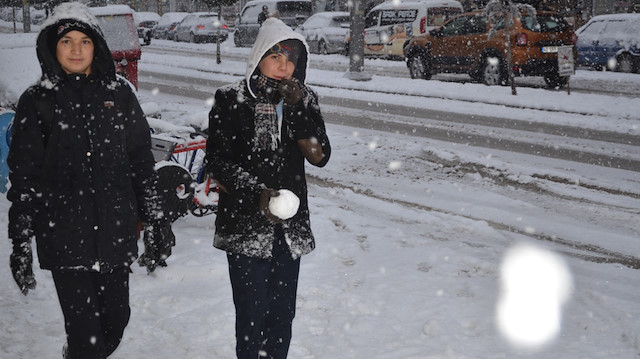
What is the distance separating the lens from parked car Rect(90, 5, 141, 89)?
37.0 ft

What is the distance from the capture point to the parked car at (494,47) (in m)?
16.5

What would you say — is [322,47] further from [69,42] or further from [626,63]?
[69,42]

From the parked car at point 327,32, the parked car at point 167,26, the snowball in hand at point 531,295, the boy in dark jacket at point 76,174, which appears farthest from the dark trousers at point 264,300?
the parked car at point 167,26

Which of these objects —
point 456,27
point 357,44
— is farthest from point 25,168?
point 456,27

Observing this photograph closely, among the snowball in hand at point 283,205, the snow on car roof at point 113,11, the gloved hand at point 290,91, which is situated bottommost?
the snowball in hand at point 283,205

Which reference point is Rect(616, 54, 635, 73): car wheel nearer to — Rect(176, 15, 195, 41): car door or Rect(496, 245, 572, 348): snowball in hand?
Rect(496, 245, 572, 348): snowball in hand

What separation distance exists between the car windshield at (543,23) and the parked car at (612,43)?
13.8 ft

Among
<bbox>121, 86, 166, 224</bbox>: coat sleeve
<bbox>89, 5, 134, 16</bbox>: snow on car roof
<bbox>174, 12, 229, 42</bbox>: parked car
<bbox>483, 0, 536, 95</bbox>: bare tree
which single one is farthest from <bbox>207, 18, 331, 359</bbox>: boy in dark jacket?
<bbox>174, 12, 229, 42</bbox>: parked car

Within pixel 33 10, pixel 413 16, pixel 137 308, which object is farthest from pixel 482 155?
pixel 33 10

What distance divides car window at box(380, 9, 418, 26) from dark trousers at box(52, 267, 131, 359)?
70.8ft

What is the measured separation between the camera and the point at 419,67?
64.2ft

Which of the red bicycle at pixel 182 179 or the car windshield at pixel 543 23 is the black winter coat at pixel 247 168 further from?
the car windshield at pixel 543 23

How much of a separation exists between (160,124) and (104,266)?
381cm

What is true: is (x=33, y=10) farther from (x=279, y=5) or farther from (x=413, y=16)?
(x=413, y=16)
